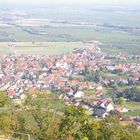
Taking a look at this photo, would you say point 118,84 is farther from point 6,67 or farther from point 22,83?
point 6,67

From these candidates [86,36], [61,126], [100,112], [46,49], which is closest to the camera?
[61,126]

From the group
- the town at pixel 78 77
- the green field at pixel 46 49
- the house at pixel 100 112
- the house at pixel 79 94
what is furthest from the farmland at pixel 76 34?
the house at pixel 100 112

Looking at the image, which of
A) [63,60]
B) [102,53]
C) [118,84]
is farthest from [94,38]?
[118,84]

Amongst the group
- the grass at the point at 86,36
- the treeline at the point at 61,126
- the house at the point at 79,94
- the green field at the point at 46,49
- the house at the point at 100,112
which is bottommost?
the green field at the point at 46,49

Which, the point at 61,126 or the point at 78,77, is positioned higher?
the point at 61,126

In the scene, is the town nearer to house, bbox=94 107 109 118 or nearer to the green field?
house, bbox=94 107 109 118

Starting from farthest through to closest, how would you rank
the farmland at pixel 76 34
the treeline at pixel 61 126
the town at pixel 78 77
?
the farmland at pixel 76 34
the town at pixel 78 77
the treeline at pixel 61 126

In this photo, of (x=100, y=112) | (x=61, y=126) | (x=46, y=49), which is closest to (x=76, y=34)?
(x=46, y=49)

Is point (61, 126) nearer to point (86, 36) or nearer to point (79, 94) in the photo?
point (79, 94)

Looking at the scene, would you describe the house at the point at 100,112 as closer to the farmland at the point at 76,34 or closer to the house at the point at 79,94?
the house at the point at 79,94

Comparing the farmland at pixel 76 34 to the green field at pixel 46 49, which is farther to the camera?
the farmland at pixel 76 34
